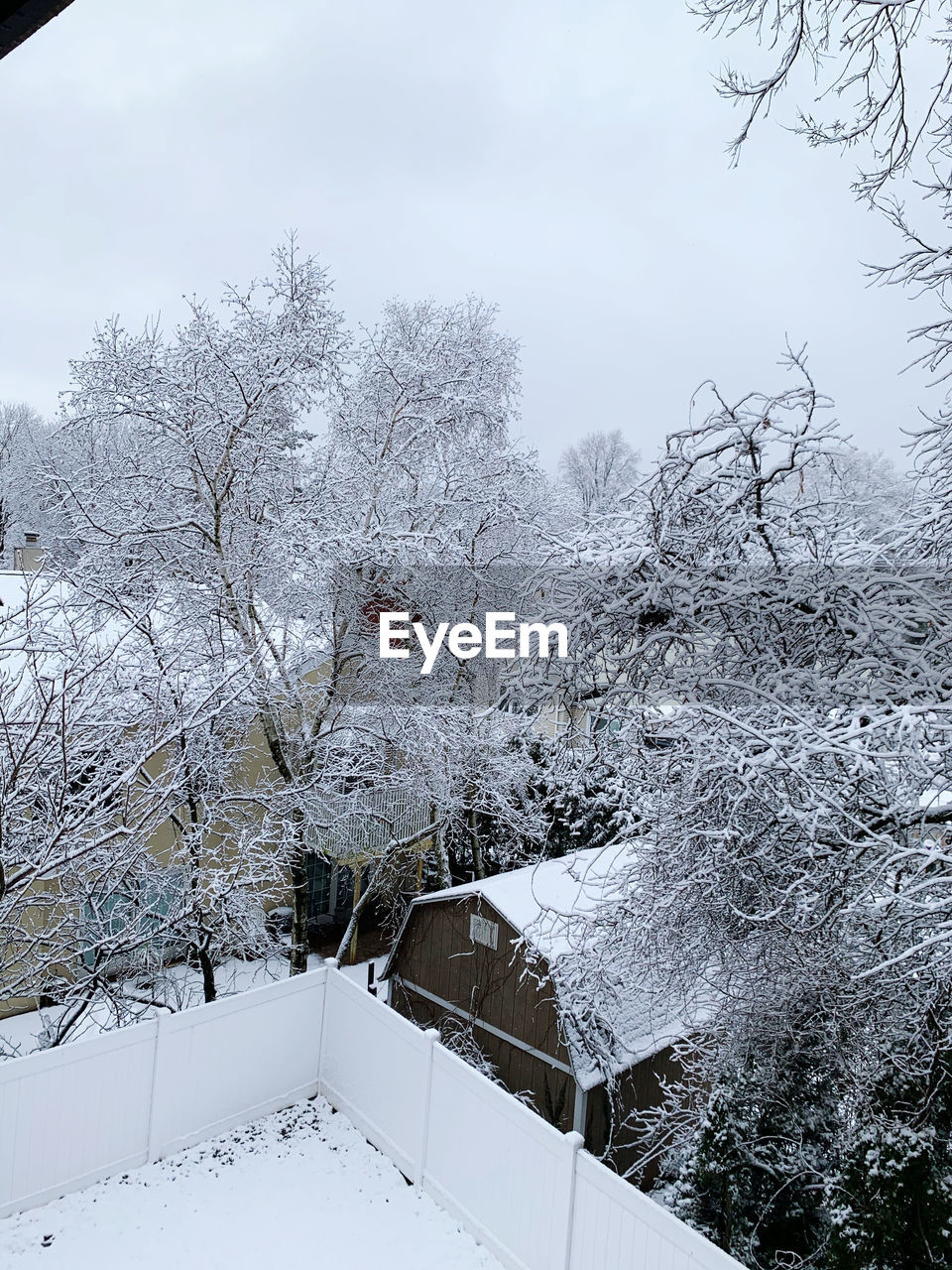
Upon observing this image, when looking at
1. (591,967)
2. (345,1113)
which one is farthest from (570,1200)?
(345,1113)

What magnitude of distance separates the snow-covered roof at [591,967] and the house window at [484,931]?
257 millimetres

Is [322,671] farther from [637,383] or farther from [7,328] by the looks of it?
[637,383]

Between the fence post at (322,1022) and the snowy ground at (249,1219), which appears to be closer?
the snowy ground at (249,1219)

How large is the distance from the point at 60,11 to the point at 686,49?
9.45 feet

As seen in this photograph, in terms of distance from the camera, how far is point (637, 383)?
2747 cm

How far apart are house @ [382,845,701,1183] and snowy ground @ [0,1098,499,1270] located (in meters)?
1.76

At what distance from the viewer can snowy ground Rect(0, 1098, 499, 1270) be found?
524cm

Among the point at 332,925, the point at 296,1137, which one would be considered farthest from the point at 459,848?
the point at 296,1137

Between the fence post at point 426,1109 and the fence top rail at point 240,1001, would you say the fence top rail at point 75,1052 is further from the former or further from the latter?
the fence post at point 426,1109

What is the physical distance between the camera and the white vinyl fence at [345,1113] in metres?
4.81

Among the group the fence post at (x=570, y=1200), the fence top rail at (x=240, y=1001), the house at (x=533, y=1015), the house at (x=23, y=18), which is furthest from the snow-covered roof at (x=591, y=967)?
the house at (x=23, y=18)

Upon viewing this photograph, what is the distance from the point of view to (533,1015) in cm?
803

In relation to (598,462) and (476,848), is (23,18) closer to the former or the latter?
(476,848)

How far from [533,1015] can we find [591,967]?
3.57 m
